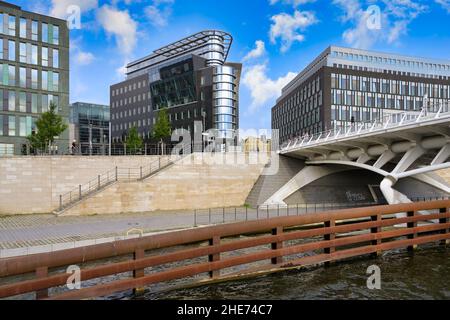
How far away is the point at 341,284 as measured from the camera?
8.36m

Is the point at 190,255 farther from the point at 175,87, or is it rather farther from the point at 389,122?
the point at 175,87

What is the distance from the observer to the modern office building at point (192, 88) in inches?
2736

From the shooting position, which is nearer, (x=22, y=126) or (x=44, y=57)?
(x=22, y=126)

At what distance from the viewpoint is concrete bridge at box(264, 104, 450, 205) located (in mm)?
20281

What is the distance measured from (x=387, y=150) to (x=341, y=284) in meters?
19.5

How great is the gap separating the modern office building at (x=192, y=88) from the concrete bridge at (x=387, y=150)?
1334 inches

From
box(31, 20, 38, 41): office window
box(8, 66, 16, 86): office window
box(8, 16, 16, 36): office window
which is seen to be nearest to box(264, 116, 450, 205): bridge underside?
box(8, 66, 16, 86): office window

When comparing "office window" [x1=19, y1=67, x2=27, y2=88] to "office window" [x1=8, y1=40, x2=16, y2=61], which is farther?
"office window" [x1=19, y1=67, x2=27, y2=88]

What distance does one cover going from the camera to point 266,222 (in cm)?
867

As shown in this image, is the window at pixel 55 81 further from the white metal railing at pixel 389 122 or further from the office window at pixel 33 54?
the white metal railing at pixel 389 122

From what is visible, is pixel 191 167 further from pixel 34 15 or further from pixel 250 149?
pixel 34 15

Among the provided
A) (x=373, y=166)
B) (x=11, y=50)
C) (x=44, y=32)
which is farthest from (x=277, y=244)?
(x=44, y=32)

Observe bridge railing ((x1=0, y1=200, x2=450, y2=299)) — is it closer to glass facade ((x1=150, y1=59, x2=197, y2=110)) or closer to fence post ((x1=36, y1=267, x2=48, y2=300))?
fence post ((x1=36, y1=267, x2=48, y2=300))

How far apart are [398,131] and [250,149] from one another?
1759cm
